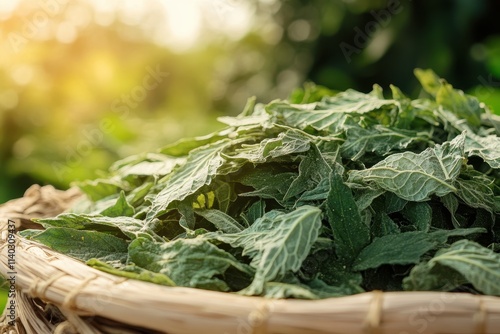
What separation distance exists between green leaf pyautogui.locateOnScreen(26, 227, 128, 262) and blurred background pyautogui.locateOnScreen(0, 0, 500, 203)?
1.17 metres

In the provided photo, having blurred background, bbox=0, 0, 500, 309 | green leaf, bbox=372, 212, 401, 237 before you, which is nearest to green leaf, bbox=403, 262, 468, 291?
green leaf, bbox=372, 212, 401, 237

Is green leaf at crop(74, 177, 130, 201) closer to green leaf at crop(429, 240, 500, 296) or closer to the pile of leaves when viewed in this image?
the pile of leaves

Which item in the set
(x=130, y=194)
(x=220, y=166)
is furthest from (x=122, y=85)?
(x=220, y=166)

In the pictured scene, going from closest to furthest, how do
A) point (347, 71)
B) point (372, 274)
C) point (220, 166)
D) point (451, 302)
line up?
point (451, 302) < point (372, 274) < point (220, 166) < point (347, 71)

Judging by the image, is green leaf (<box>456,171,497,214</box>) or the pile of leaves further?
green leaf (<box>456,171,497,214</box>)

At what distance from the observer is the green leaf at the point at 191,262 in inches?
25.7

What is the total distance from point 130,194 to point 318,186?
0.36 m

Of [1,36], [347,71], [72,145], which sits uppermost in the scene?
[1,36]

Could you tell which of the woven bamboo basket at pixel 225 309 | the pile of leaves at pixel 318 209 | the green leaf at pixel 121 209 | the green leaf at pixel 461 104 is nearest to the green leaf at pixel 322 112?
the pile of leaves at pixel 318 209

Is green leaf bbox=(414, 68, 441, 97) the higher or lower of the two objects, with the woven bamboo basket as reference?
higher

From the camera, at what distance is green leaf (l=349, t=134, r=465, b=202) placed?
2.45ft

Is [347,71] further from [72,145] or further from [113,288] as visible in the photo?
[113,288]

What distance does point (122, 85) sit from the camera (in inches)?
119

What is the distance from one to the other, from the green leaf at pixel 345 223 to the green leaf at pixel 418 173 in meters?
0.07
